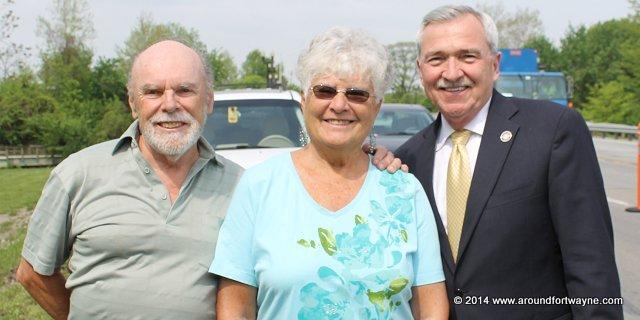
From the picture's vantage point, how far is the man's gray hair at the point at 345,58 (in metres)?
2.70

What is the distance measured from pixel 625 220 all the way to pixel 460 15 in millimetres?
8938

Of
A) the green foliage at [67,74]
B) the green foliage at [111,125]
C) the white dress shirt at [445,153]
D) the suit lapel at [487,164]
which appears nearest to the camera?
the suit lapel at [487,164]

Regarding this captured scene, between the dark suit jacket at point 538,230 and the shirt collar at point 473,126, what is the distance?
0.18 meters

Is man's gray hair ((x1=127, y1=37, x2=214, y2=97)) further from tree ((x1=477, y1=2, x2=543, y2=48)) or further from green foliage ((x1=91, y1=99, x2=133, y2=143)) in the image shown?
tree ((x1=477, y1=2, x2=543, y2=48))

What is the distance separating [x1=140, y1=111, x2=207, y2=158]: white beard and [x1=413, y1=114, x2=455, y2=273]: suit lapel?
941 millimetres

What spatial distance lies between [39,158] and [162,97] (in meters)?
37.0

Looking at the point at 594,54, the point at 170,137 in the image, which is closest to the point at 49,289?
the point at 170,137

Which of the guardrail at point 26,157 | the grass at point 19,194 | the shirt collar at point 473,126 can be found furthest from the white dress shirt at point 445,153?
the guardrail at point 26,157

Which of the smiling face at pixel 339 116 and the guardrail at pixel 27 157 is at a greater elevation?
the smiling face at pixel 339 116

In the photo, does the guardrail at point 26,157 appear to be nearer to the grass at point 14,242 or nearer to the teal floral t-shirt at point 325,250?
the grass at point 14,242

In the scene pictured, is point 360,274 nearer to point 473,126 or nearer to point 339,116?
point 339,116

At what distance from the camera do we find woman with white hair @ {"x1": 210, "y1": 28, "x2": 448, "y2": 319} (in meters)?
2.61

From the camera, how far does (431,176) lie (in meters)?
3.09

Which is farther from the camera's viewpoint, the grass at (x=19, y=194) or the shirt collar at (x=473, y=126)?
the grass at (x=19, y=194)
